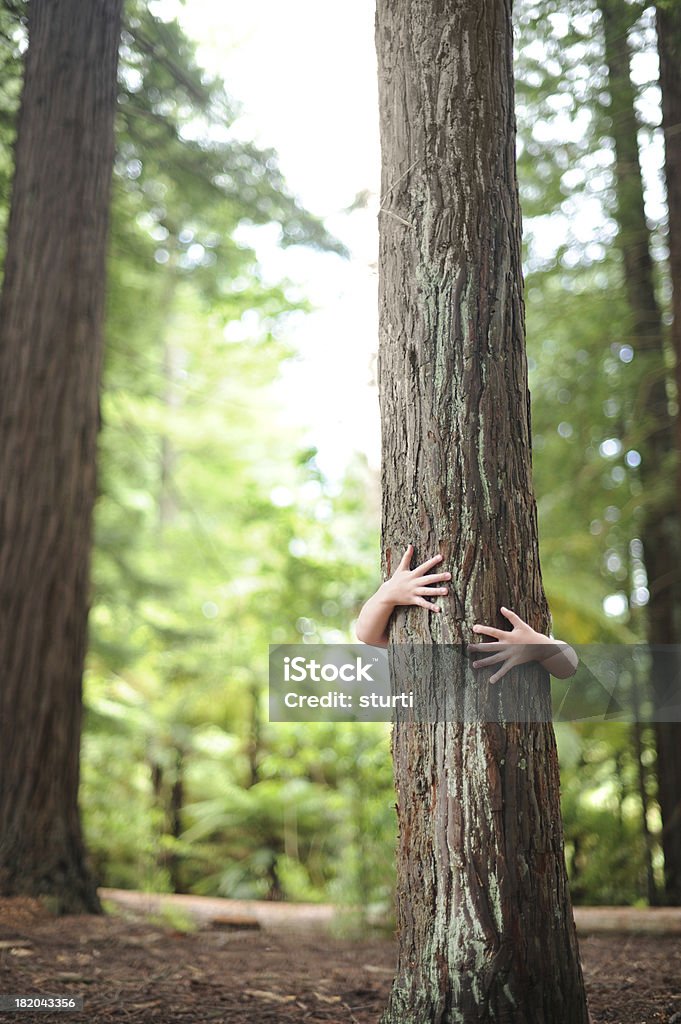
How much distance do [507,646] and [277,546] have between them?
16.8 feet

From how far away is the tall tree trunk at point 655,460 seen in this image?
564 cm

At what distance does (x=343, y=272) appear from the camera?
7645 millimetres

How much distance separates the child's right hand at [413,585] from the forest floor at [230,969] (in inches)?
60.1

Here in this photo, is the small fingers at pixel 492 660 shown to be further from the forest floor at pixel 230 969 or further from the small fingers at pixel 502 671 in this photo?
the forest floor at pixel 230 969

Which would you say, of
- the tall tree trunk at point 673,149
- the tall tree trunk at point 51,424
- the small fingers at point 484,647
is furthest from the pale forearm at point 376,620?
the tall tree trunk at point 673,149

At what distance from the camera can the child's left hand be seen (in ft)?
7.49

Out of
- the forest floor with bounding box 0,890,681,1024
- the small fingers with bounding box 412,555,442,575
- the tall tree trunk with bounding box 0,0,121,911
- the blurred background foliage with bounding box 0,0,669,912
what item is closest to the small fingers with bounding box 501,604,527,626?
the small fingers with bounding box 412,555,442,575

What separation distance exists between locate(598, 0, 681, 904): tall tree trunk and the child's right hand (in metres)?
3.74

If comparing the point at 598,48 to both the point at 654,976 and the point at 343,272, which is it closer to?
the point at 343,272

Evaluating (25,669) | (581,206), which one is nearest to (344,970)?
(25,669)

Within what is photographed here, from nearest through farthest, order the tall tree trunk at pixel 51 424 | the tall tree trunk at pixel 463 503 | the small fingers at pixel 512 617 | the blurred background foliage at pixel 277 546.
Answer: the tall tree trunk at pixel 463 503, the small fingers at pixel 512 617, the tall tree trunk at pixel 51 424, the blurred background foliage at pixel 277 546

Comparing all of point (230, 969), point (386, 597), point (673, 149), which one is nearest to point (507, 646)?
point (386, 597)

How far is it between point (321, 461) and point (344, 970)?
5.58m

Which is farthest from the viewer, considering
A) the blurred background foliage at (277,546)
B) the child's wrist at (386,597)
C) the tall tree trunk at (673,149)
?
the blurred background foliage at (277,546)
